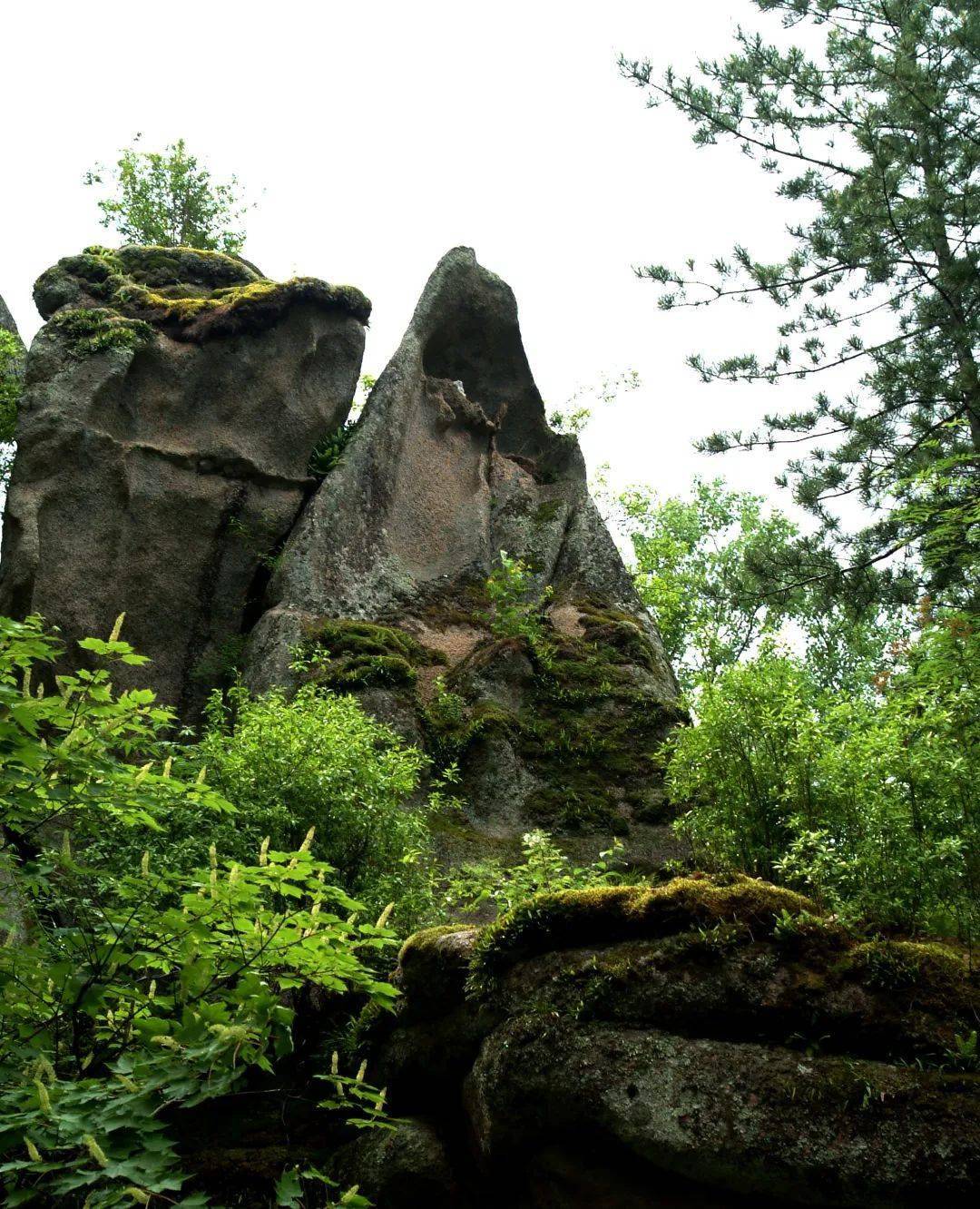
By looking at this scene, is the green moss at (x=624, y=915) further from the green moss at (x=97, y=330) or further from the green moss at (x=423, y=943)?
the green moss at (x=97, y=330)

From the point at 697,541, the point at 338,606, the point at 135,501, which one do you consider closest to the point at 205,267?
the point at 135,501

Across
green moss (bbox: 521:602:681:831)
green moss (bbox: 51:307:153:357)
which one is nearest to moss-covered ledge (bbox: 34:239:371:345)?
green moss (bbox: 51:307:153:357)

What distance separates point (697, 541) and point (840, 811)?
1082 inches

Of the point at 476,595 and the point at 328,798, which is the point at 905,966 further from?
the point at 476,595

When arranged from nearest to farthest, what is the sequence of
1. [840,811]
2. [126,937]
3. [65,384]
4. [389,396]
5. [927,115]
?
1. [126,937]
2. [840,811]
3. [927,115]
4. [65,384]
5. [389,396]

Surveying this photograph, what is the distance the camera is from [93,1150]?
309 centimetres

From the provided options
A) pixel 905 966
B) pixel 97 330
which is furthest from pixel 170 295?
pixel 905 966

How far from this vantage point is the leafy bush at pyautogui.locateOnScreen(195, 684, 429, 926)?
25.3ft

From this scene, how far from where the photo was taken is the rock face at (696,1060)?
402 cm

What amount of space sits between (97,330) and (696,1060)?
13184mm

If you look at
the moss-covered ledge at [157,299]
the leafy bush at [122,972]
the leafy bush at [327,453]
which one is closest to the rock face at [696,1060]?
the leafy bush at [122,972]

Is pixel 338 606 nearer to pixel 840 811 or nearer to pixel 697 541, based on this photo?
pixel 840 811

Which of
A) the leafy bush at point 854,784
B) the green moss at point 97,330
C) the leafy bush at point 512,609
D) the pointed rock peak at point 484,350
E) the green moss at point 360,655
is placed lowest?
the leafy bush at point 854,784

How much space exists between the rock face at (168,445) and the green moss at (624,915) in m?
9.26
